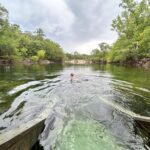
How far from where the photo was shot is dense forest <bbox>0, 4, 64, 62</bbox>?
39.1 m

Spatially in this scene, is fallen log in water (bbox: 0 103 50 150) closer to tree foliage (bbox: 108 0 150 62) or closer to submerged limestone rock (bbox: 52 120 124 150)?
submerged limestone rock (bbox: 52 120 124 150)

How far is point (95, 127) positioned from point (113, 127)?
565mm

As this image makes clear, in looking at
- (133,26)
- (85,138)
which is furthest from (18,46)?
(85,138)

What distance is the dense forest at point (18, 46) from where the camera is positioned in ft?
128

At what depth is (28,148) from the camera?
137 inches

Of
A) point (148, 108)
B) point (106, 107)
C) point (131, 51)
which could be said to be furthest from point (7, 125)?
point (131, 51)

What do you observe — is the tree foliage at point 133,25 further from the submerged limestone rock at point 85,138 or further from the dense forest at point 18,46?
the submerged limestone rock at point 85,138

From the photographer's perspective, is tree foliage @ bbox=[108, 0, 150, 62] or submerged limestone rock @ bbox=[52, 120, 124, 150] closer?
submerged limestone rock @ bbox=[52, 120, 124, 150]

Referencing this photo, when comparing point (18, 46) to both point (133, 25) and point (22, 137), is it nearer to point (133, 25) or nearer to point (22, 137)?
point (133, 25)

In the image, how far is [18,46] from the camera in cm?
5516

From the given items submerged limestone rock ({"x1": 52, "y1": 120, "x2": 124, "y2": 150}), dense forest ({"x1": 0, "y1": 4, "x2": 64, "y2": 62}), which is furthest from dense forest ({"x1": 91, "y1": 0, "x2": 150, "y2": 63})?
submerged limestone rock ({"x1": 52, "y1": 120, "x2": 124, "y2": 150})

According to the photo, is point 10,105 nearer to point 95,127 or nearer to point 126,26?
point 95,127

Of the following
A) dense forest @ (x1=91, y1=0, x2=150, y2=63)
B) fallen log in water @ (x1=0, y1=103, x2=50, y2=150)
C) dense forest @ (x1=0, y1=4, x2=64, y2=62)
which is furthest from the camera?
dense forest @ (x1=0, y1=4, x2=64, y2=62)

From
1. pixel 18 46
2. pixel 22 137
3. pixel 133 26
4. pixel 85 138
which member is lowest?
pixel 85 138
